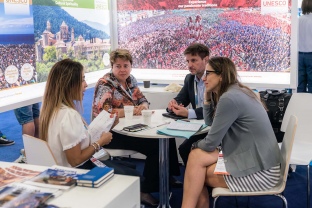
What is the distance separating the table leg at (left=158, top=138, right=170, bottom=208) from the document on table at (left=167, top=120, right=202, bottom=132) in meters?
0.15

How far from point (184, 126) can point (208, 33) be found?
193cm

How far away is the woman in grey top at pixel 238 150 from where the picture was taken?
2.37 m

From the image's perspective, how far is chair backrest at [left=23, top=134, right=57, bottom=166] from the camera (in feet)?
6.96

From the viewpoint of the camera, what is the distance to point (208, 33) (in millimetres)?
4477

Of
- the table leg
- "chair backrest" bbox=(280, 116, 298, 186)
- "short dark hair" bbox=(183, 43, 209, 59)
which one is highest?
"short dark hair" bbox=(183, 43, 209, 59)

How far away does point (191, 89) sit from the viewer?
3.61 m

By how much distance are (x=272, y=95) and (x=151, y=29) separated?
1641 mm

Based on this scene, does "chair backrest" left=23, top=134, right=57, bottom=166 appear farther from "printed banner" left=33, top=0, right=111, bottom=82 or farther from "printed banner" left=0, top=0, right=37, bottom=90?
"printed banner" left=33, top=0, right=111, bottom=82

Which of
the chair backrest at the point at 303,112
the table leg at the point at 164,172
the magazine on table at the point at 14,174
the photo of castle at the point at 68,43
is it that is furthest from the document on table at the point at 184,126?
the photo of castle at the point at 68,43

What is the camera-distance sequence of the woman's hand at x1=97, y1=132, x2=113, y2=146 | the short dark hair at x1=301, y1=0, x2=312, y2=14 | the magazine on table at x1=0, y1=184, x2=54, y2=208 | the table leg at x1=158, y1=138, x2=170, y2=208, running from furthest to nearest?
the short dark hair at x1=301, y1=0, x2=312, y2=14, the table leg at x1=158, y1=138, x2=170, y2=208, the woman's hand at x1=97, y1=132, x2=113, y2=146, the magazine on table at x1=0, y1=184, x2=54, y2=208

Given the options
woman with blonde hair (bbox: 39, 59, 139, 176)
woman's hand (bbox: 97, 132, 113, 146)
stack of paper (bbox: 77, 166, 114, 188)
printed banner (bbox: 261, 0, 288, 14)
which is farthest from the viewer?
printed banner (bbox: 261, 0, 288, 14)

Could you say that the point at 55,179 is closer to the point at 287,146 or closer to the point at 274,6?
the point at 287,146


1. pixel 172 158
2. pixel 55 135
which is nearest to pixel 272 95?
pixel 172 158

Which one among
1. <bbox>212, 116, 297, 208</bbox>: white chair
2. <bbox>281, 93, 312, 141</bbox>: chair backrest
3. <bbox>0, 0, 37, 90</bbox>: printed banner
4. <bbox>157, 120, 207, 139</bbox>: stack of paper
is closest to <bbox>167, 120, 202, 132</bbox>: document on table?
<bbox>157, 120, 207, 139</bbox>: stack of paper
